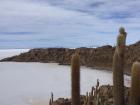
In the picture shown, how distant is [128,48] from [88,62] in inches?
194

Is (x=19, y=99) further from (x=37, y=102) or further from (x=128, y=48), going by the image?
(x=128, y=48)

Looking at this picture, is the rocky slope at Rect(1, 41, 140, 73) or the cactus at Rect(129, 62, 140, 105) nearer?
the cactus at Rect(129, 62, 140, 105)

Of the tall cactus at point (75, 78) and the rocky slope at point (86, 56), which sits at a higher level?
the rocky slope at point (86, 56)

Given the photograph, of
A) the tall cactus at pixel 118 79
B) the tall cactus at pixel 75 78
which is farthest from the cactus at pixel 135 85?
the tall cactus at pixel 75 78

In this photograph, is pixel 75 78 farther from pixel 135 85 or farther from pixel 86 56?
pixel 86 56

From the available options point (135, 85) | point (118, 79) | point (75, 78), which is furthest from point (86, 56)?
point (135, 85)

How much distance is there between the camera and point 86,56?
56.1 m

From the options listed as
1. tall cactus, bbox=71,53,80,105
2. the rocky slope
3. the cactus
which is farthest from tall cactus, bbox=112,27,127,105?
the rocky slope

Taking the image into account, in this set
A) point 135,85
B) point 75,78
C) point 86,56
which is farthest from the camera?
point 86,56

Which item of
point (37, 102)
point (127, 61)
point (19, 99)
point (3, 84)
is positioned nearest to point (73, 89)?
point (37, 102)

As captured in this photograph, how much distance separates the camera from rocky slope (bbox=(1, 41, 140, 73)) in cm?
4869

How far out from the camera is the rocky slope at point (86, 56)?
160ft

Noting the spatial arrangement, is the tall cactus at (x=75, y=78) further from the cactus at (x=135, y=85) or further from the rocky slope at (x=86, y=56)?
the rocky slope at (x=86, y=56)

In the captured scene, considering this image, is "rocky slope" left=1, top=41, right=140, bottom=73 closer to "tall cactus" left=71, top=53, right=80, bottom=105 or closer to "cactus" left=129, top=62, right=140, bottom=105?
"tall cactus" left=71, top=53, right=80, bottom=105
